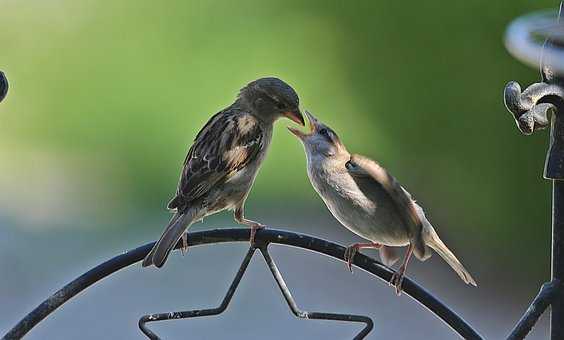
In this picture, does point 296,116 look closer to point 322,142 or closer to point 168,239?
point 322,142

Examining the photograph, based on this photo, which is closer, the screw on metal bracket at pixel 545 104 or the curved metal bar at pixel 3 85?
A: the screw on metal bracket at pixel 545 104

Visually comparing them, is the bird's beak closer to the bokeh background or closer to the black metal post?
the black metal post

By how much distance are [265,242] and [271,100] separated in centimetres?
85

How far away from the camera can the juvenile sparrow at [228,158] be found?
2.85 m

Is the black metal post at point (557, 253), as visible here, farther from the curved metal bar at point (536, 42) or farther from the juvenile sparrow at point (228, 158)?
the juvenile sparrow at point (228, 158)

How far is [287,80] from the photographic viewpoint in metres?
5.39

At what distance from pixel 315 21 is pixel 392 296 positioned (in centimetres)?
146

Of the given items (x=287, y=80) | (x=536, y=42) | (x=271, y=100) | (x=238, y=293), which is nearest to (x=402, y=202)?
(x=536, y=42)

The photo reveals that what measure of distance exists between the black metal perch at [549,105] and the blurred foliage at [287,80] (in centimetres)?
300

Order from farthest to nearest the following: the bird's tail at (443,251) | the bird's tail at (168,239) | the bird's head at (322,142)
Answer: the bird's head at (322,142)
the bird's tail at (443,251)
the bird's tail at (168,239)

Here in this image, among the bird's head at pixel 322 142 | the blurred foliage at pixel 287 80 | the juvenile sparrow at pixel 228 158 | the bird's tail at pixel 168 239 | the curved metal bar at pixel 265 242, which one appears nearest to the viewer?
the curved metal bar at pixel 265 242

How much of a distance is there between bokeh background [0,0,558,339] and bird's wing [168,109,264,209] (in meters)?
1.95

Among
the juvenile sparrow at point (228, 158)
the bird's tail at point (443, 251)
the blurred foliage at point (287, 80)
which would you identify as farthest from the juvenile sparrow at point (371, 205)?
the blurred foliage at point (287, 80)

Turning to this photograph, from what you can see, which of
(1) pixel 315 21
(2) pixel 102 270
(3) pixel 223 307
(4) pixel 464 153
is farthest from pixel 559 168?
(1) pixel 315 21
